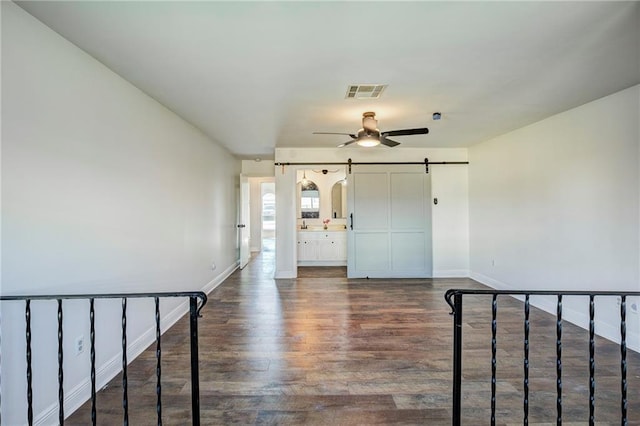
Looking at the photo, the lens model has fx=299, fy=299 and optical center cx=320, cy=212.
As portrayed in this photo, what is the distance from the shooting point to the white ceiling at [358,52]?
5.63ft

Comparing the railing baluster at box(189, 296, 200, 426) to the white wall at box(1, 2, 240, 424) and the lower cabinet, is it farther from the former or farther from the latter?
the lower cabinet

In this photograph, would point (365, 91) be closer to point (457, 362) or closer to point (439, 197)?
point (457, 362)

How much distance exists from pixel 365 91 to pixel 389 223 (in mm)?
3431

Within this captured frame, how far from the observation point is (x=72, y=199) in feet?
6.63

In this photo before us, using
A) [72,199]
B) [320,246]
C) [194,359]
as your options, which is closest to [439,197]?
[320,246]

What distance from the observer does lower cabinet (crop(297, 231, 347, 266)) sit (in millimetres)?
6987

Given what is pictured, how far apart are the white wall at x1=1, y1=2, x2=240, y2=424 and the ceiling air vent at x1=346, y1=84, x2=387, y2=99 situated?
200cm

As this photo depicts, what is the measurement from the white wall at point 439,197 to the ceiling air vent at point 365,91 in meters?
2.72

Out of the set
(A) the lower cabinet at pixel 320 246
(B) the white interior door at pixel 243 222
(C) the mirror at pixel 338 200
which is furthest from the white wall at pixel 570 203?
(B) the white interior door at pixel 243 222

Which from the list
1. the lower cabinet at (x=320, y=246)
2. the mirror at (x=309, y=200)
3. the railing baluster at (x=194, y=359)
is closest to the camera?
the railing baluster at (x=194, y=359)

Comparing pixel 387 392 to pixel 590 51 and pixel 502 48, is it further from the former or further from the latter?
pixel 590 51

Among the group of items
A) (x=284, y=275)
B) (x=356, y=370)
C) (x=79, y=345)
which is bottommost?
(x=356, y=370)

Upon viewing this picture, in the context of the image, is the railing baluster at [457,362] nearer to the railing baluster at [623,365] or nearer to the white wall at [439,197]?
the railing baluster at [623,365]

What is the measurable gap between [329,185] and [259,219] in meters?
2.78
